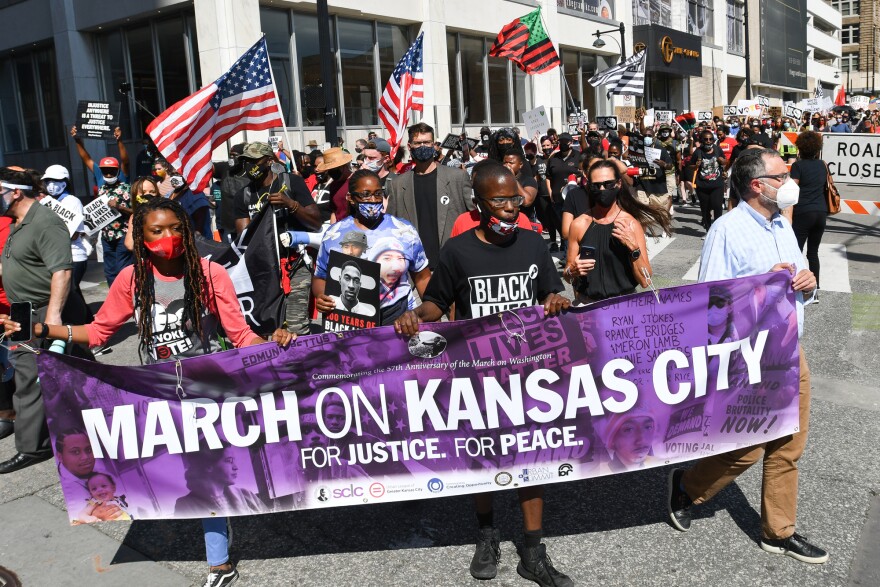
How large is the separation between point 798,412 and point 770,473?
0.32 m

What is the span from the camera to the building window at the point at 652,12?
3953cm

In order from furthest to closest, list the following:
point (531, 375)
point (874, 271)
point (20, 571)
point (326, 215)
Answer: point (874, 271), point (326, 215), point (20, 571), point (531, 375)

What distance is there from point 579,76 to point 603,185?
3164 centimetres

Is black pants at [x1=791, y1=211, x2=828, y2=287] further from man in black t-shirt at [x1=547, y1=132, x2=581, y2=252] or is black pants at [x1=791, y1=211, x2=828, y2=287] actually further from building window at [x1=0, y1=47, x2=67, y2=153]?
building window at [x1=0, y1=47, x2=67, y2=153]

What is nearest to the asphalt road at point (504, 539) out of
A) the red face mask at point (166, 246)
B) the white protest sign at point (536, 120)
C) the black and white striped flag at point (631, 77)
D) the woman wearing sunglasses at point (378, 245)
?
the woman wearing sunglasses at point (378, 245)

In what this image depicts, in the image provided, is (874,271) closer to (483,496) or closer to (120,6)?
(483,496)

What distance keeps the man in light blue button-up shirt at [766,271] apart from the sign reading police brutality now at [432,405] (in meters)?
0.11

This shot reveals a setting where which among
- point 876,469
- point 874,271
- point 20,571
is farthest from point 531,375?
point 874,271

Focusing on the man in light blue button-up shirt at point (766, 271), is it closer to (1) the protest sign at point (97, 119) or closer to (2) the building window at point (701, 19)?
(1) the protest sign at point (97, 119)

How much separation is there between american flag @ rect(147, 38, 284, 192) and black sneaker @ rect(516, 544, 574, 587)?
506 centimetres

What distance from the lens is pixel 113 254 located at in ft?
29.9

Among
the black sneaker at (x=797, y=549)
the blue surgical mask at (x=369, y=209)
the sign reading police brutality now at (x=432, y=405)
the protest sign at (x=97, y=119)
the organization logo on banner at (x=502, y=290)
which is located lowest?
the black sneaker at (x=797, y=549)

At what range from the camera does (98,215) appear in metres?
8.57

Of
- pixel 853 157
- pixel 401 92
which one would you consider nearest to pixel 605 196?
pixel 401 92
